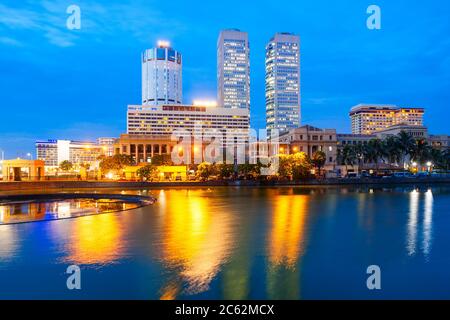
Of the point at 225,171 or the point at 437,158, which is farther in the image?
the point at 437,158

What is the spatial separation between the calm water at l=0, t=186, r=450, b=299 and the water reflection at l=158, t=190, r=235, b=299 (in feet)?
0.13

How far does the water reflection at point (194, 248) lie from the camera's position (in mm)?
10875

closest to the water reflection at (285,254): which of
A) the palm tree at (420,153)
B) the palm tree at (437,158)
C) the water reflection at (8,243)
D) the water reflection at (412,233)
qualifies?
the water reflection at (412,233)

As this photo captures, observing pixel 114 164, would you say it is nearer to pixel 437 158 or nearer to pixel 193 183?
pixel 193 183

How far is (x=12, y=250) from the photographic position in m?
15.2

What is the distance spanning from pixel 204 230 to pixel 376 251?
871cm

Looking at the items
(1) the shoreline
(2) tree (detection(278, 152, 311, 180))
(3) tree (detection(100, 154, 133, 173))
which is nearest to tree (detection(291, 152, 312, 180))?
(2) tree (detection(278, 152, 311, 180))

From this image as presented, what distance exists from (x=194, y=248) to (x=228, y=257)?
6.62 feet

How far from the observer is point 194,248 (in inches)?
598

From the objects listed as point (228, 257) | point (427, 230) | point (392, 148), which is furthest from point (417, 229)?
point (392, 148)

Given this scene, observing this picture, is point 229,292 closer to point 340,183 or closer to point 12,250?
point 12,250

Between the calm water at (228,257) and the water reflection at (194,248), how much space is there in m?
0.04

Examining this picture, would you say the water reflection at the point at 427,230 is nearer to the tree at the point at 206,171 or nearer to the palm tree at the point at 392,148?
the tree at the point at 206,171

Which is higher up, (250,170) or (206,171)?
(250,170)
